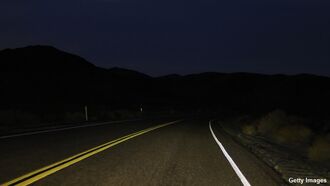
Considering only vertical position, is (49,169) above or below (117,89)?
below

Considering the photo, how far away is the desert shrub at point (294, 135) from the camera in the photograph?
1964cm

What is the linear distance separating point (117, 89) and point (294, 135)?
97.6 metres

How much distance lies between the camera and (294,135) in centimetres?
2020

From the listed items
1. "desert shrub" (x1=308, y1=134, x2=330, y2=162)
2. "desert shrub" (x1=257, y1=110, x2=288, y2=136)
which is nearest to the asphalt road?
"desert shrub" (x1=308, y1=134, x2=330, y2=162)

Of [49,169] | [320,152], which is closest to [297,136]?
[320,152]

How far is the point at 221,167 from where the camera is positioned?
30.7 ft

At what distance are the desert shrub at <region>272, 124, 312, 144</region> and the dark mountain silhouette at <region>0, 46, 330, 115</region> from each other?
37012 millimetres

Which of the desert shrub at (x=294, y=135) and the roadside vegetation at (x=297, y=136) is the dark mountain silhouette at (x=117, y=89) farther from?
the desert shrub at (x=294, y=135)

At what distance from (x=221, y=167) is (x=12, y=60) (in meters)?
126

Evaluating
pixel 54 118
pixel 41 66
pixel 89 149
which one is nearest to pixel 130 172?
pixel 89 149

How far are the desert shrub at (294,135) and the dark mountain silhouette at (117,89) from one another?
37012 mm

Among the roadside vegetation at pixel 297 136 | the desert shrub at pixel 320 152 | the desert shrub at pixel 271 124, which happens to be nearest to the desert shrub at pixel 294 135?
the roadside vegetation at pixel 297 136

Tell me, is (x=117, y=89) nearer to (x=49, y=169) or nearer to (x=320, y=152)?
(x=320, y=152)

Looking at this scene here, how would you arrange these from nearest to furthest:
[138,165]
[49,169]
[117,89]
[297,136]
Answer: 1. [49,169]
2. [138,165]
3. [297,136]
4. [117,89]
